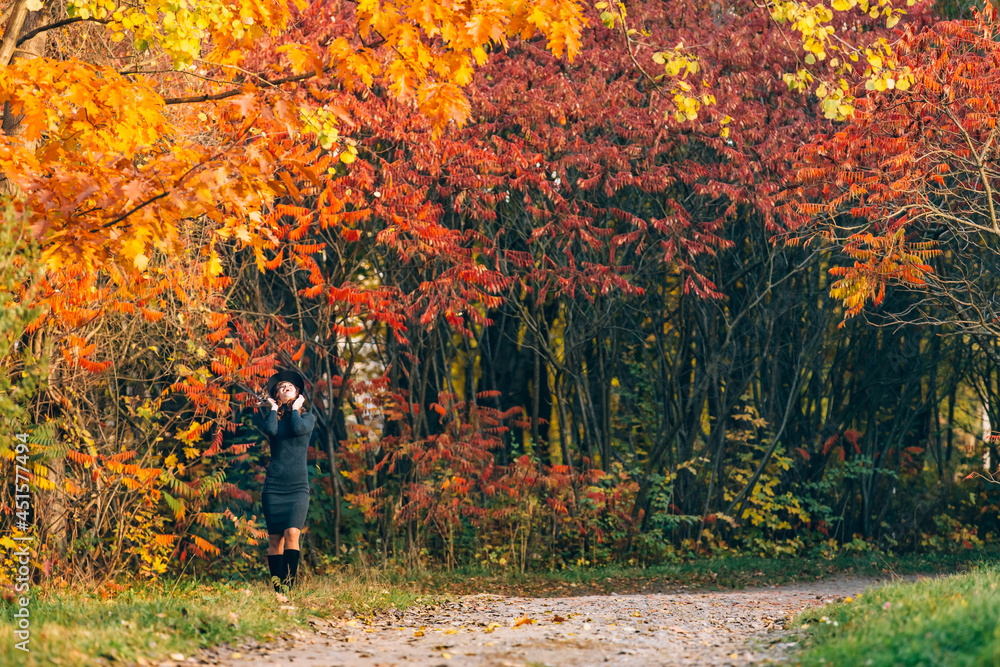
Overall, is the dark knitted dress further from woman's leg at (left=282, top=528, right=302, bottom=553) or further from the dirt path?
the dirt path

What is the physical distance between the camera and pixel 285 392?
25.2 feet

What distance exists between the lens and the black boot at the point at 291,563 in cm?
761

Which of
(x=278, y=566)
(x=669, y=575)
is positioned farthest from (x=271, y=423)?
(x=669, y=575)

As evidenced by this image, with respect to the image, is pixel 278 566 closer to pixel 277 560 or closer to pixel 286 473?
pixel 277 560

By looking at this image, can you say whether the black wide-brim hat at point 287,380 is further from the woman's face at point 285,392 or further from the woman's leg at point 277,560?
the woman's leg at point 277,560

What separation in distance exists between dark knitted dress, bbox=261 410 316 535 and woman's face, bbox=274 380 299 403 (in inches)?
4.8

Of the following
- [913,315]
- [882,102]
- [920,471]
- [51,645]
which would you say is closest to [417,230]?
[882,102]

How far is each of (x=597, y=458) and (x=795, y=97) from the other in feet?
19.7

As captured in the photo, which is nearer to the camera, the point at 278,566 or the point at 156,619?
the point at 156,619

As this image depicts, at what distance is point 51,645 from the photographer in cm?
470

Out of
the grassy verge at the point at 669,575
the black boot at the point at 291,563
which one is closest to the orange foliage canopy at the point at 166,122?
the black boot at the point at 291,563

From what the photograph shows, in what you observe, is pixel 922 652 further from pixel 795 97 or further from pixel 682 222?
pixel 795 97

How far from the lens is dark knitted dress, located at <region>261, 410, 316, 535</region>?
7.61 m

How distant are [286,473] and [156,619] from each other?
2143 millimetres
